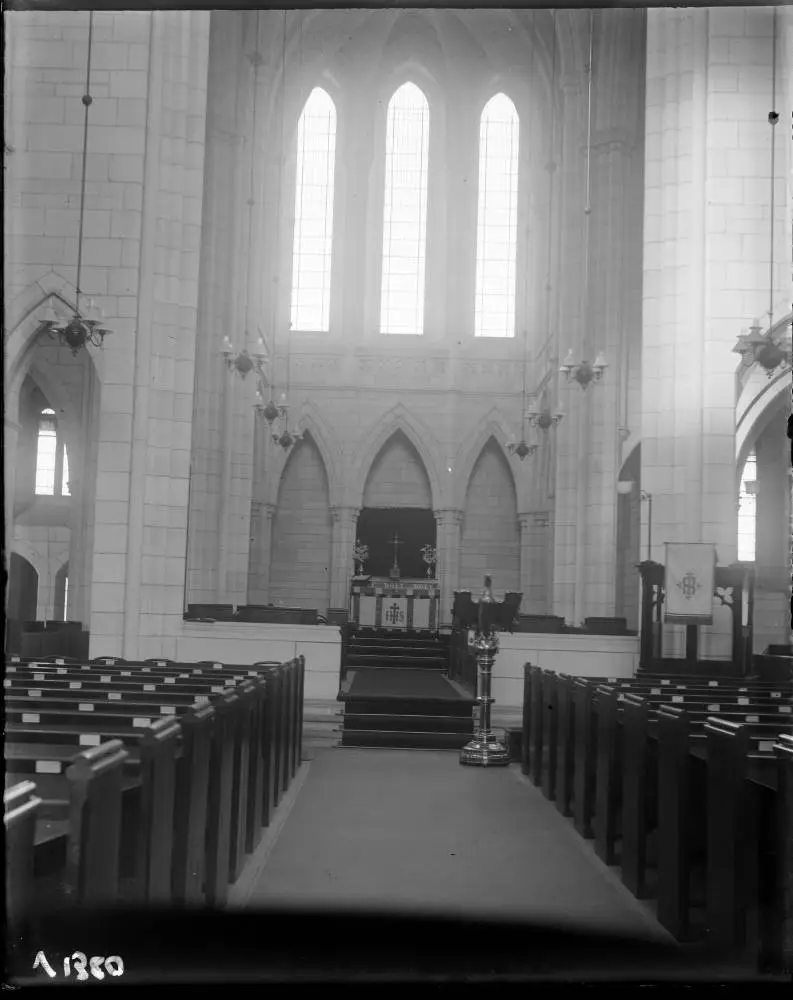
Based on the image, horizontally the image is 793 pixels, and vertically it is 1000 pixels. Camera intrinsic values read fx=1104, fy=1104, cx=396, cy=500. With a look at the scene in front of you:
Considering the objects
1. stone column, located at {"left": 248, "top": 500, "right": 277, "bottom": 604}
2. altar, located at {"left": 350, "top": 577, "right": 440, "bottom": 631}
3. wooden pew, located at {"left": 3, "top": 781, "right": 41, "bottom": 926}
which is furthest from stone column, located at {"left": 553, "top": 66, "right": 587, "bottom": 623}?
wooden pew, located at {"left": 3, "top": 781, "right": 41, "bottom": 926}

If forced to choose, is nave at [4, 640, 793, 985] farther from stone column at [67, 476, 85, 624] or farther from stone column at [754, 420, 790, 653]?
stone column at [754, 420, 790, 653]

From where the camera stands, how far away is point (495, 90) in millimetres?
20781

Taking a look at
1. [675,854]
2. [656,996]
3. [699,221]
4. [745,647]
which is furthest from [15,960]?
[699,221]

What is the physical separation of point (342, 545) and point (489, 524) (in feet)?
9.15

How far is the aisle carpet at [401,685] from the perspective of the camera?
9.67m

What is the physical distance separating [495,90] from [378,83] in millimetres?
2207

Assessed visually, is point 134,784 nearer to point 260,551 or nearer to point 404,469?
point 260,551

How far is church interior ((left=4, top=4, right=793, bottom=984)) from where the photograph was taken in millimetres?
4176

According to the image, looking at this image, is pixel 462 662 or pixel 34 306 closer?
pixel 34 306

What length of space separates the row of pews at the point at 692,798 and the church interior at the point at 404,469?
0.08 feet

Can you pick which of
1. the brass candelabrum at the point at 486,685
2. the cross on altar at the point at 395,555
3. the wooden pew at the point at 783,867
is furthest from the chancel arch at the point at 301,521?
the wooden pew at the point at 783,867

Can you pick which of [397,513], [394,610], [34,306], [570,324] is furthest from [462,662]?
[397,513]

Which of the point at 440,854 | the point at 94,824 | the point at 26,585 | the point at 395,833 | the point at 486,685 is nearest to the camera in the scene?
the point at 94,824

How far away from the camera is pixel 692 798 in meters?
4.62
